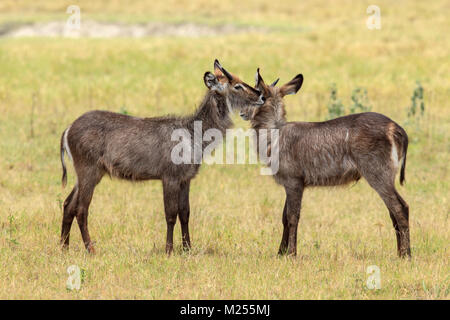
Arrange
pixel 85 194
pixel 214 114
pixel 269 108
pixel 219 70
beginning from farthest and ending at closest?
pixel 219 70 → pixel 214 114 → pixel 269 108 → pixel 85 194

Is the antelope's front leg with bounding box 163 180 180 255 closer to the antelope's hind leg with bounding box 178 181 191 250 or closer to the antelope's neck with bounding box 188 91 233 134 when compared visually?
the antelope's hind leg with bounding box 178 181 191 250

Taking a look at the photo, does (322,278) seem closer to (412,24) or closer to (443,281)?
(443,281)

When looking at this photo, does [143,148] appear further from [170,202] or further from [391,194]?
[391,194]

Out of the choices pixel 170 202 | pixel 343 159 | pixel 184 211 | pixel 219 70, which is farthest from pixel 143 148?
pixel 343 159

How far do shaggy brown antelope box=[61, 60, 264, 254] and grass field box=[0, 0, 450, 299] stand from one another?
50 cm

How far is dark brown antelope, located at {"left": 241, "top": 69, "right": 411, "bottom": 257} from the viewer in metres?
7.68

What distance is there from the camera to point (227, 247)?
8.45 meters

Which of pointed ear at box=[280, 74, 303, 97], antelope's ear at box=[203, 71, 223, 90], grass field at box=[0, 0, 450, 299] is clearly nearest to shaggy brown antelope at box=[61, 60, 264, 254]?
antelope's ear at box=[203, 71, 223, 90]

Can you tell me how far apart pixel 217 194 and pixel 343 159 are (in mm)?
3889

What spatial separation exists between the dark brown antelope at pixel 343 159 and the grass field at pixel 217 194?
1.70 feet

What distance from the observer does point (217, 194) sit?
11.4 metres

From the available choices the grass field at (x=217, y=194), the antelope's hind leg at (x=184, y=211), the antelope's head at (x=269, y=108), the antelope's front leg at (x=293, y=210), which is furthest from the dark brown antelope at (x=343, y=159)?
the antelope's hind leg at (x=184, y=211)
